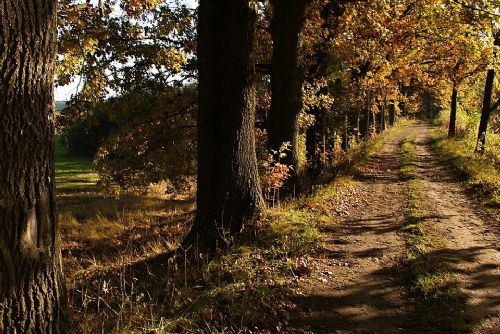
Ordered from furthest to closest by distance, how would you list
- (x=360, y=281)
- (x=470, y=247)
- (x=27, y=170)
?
(x=470, y=247) < (x=360, y=281) < (x=27, y=170)

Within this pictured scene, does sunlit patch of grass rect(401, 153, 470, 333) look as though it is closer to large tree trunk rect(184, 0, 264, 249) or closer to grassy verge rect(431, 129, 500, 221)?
grassy verge rect(431, 129, 500, 221)

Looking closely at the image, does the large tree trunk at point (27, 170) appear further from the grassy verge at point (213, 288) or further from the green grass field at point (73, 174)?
the green grass field at point (73, 174)

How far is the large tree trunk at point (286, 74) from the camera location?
10672mm

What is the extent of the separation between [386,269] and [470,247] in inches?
76.9

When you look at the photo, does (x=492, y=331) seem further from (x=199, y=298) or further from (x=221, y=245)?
(x=221, y=245)

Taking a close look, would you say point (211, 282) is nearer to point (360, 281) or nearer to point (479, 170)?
point (360, 281)

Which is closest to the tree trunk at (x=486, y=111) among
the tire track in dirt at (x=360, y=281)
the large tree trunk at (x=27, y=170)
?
the tire track in dirt at (x=360, y=281)

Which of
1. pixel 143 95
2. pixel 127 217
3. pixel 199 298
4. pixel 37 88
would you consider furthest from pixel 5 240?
pixel 127 217

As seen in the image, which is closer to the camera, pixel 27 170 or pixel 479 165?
pixel 27 170

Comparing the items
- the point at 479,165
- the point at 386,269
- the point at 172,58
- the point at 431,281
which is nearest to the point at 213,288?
the point at 386,269

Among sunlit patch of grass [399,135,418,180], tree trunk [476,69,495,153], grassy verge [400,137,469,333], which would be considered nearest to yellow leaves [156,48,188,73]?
grassy verge [400,137,469,333]

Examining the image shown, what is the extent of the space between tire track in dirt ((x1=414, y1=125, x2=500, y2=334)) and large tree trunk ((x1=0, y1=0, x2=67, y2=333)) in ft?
14.4

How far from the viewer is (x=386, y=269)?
6340 mm

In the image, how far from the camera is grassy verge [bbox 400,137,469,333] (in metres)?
4.80
